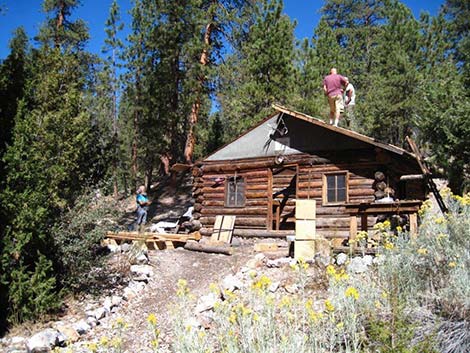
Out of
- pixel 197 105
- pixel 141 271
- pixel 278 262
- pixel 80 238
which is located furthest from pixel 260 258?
pixel 197 105

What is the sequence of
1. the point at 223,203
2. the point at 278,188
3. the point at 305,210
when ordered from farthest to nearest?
1. the point at 223,203
2. the point at 278,188
3. the point at 305,210

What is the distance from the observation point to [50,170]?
8.34 meters

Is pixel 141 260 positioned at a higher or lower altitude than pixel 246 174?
lower

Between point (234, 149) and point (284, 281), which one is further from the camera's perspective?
point (234, 149)

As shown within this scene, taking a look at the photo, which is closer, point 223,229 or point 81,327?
point 81,327

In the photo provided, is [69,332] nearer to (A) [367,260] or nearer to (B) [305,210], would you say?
(A) [367,260]

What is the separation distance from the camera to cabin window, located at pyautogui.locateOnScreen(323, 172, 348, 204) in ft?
44.8

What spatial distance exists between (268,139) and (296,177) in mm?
1804

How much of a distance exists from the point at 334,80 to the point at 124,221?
1393 cm

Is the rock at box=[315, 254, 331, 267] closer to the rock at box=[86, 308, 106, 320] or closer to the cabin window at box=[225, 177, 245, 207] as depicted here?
the rock at box=[86, 308, 106, 320]

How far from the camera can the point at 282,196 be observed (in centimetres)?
1513

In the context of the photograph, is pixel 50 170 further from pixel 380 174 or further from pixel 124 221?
pixel 124 221

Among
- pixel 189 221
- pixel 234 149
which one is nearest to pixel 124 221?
pixel 189 221

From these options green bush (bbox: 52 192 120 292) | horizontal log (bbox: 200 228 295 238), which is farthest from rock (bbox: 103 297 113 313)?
horizontal log (bbox: 200 228 295 238)
